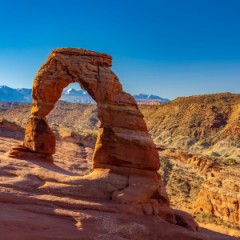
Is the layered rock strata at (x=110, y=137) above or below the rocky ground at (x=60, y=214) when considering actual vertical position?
above

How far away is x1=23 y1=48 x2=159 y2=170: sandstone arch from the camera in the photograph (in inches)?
680

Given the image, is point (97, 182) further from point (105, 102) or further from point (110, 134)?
point (105, 102)

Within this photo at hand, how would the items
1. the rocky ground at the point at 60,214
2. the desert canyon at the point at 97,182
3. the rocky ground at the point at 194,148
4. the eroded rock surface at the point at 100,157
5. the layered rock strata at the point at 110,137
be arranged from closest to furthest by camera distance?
the rocky ground at the point at 60,214
the desert canyon at the point at 97,182
the eroded rock surface at the point at 100,157
the layered rock strata at the point at 110,137
the rocky ground at the point at 194,148

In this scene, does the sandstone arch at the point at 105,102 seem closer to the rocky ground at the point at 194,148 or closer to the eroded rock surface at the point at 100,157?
the eroded rock surface at the point at 100,157

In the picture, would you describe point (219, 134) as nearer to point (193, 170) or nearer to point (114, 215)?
point (193, 170)

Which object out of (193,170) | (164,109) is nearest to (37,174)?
(193,170)

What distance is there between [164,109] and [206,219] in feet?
251

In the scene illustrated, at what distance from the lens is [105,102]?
17656mm

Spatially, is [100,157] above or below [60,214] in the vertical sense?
above

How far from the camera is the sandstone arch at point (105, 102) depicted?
1727 centimetres

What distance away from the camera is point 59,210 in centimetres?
1409

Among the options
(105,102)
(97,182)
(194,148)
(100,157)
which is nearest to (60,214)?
(97,182)

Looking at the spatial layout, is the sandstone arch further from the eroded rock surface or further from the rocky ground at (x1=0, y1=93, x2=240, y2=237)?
the rocky ground at (x1=0, y1=93, x2=240, y2=237)

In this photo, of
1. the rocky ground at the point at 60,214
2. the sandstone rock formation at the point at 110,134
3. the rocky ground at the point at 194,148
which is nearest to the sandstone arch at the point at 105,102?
the sandstone rock formation at the point at 110,134
